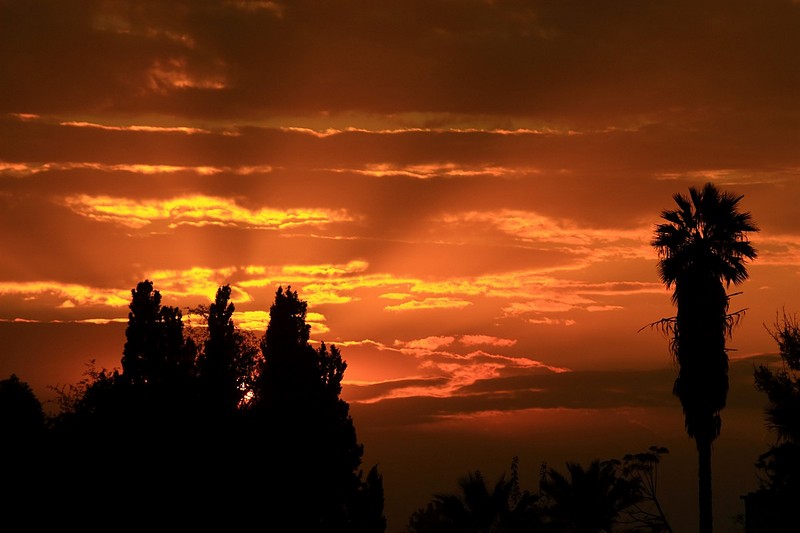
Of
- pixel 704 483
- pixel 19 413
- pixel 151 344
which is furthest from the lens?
pixel 19 413

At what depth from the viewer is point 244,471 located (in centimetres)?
5462

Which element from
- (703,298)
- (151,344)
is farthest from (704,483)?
(151,344)

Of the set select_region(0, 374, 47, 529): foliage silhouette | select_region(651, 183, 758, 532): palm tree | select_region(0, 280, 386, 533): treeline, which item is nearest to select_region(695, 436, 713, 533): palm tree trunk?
select_region(651, 183, 758, 532): palm tree

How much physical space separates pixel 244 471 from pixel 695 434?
2273cm

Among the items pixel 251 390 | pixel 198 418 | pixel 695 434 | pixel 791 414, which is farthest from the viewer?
pixel 251 390

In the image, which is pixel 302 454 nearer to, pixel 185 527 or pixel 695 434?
pixel 185 527

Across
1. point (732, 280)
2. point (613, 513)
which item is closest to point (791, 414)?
point (732, 280)

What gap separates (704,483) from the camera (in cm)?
4366

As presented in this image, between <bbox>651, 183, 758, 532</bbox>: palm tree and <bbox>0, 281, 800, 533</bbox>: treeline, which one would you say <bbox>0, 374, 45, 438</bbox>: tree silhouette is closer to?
<bbox>0, 281, 800, 533</bbox>: treeline

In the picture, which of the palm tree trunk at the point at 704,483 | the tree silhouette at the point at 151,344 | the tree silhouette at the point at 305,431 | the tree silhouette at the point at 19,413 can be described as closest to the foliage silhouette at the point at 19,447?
the tree silhouette at the point at 19,413

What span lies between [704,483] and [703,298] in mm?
7835

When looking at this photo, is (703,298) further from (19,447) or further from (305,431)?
(19,447)

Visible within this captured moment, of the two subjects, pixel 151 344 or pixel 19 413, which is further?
pixel 19 413

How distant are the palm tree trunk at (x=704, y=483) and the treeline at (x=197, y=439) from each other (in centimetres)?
2091
